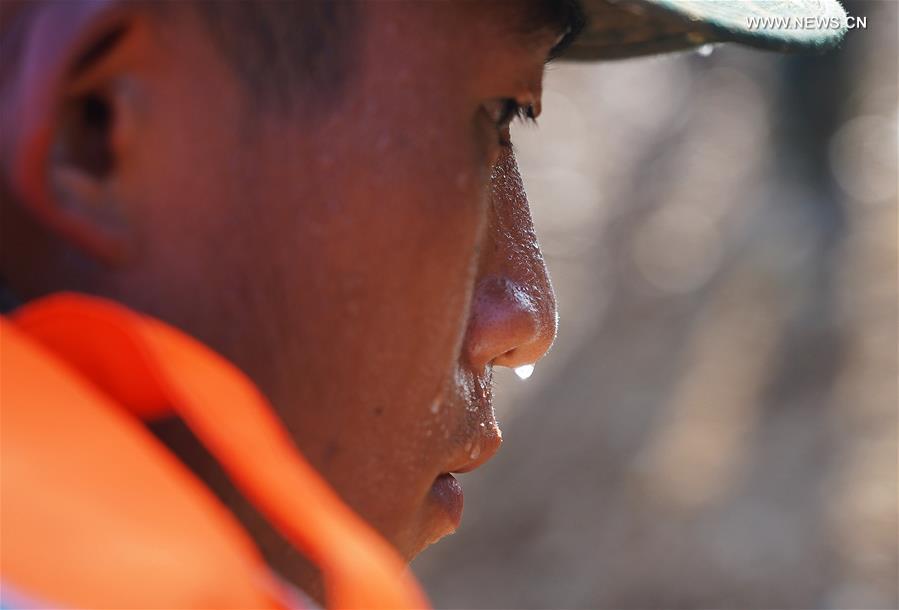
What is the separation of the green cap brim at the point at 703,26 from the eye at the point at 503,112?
0.11 metres

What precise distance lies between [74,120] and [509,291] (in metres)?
0.41

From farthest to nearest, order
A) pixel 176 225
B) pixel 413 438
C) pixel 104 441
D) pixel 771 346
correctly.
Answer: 1. pixel 771 346
2. pixel 413 438
3. pixel 176 225
4. pixel 104 441

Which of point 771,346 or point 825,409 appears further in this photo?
point 771,346

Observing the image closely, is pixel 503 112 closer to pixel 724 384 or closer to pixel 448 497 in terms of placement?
pixel 448 497

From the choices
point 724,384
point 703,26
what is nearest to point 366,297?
point 703,26

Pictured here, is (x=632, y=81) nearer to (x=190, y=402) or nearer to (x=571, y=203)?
(x=571, y=203)

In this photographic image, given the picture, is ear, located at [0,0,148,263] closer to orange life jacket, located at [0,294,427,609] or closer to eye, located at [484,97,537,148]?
orange life jacket, located at [0,294,427,609]

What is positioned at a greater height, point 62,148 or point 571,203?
point 62,148

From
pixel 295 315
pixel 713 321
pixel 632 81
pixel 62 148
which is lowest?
pixel 632 81

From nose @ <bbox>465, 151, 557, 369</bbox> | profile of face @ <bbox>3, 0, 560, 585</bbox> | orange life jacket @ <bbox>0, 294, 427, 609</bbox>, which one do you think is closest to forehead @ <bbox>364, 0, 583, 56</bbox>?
profile of face @ <bbox>3, 0, 560, 585</bbox>

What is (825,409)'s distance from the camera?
513 centimetres

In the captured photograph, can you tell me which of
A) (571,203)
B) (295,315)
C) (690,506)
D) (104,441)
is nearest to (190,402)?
(104,441)

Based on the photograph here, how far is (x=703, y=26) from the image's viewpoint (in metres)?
0.98

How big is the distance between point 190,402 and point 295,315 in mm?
155
